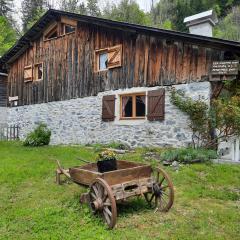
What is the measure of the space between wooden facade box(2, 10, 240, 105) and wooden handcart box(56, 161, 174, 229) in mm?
5953

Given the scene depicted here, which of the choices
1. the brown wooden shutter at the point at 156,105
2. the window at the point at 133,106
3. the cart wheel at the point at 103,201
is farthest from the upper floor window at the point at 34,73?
the cart wheel at the point at 103,201

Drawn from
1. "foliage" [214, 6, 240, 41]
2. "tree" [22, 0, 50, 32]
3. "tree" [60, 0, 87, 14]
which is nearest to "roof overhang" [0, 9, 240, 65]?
"tree" [60, 0, 87, 14]

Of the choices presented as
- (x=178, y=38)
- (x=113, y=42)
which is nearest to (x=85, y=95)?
(x=113, y=42)

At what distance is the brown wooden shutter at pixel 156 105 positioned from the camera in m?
11.3

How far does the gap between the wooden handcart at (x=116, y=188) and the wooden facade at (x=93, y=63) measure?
5953 mm

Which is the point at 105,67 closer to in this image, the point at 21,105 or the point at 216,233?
the point at 21,105

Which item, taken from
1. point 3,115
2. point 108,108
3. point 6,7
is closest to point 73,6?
point 6,7

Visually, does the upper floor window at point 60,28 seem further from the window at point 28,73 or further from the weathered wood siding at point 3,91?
the weathered wood siding at point 3,91

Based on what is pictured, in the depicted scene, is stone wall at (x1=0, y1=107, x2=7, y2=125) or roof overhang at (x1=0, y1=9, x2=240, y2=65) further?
stone wall at (x1=0, y1=107, x2=7, y2=125)

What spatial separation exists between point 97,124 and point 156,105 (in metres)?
3.20

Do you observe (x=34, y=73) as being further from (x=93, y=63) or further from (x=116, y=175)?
(x=116, y=175)

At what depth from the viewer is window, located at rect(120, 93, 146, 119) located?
12.1 m

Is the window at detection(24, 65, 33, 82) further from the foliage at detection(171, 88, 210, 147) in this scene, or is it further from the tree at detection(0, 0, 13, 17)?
the tree at detection(0, 0, 13, 17)

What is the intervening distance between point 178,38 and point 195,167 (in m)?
4.78
